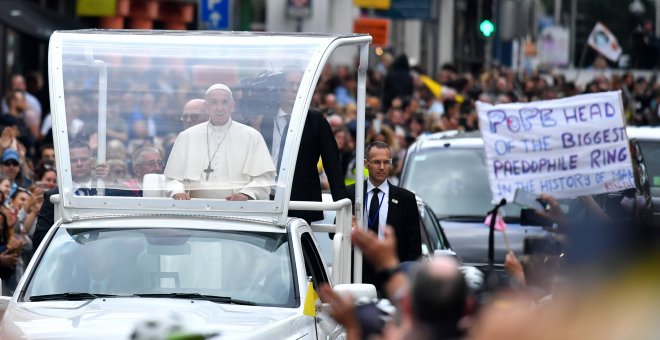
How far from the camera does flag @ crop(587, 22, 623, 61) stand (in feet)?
112

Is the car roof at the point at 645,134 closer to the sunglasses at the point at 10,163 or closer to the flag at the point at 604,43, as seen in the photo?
the sunglasses at the point at 10,163

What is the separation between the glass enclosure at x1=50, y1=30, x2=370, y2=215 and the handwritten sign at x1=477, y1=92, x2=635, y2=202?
2.05 meters

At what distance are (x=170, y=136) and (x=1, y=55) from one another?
16.4 metres

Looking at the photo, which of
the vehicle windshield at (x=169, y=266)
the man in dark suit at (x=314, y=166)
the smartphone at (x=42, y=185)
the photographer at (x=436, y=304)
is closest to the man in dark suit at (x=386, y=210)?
the man in dark suit at (x=314, y=166)

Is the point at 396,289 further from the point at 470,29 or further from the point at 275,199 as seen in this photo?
the point at 470,29

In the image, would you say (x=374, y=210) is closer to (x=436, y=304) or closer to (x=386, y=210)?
(x=386, y=210)

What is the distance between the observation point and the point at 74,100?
11.4 meters

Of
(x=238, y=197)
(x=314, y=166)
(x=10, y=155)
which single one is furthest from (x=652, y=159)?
(x=238, y=197)

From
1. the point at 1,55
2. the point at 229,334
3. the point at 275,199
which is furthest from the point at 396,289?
the point at 1,55

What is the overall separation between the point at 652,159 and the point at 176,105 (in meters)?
7.37

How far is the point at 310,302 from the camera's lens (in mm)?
9578

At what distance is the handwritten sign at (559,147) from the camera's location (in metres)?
12.8

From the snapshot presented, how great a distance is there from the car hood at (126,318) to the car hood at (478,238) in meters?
6.38

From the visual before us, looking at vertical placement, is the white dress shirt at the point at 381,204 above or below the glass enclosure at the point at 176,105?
below
